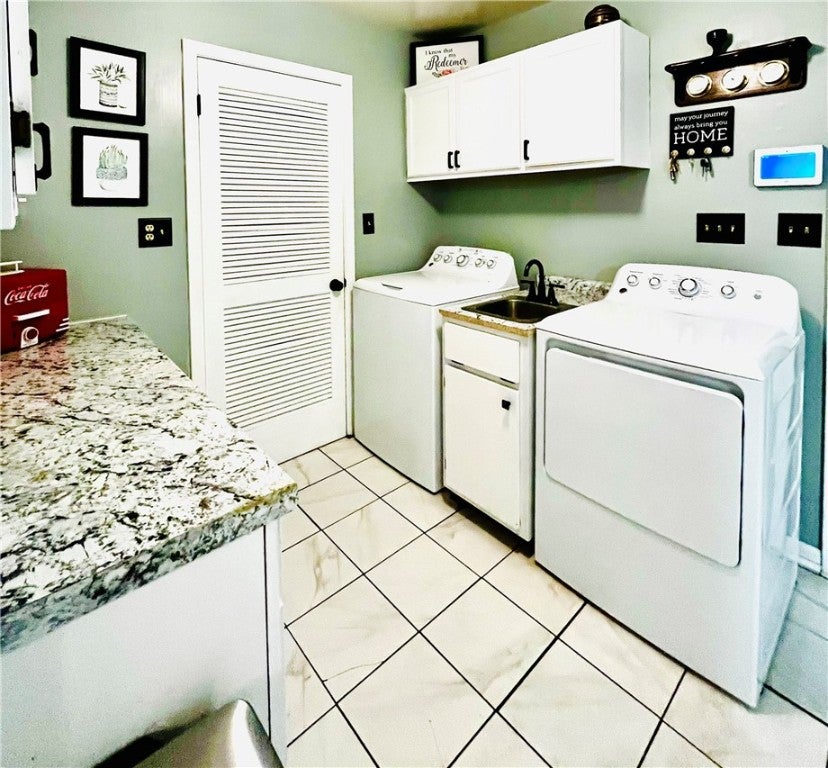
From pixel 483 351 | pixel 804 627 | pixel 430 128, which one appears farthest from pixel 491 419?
pixel 430 128

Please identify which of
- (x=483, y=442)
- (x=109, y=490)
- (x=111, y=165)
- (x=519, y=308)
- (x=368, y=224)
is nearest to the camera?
(x=109, y=490)

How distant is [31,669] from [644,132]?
2491 millimetres

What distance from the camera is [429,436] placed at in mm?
2508

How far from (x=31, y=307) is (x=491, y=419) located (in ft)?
5.28

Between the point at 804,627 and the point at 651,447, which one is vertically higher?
the point at 651,447

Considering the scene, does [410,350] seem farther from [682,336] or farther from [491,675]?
[491,675]

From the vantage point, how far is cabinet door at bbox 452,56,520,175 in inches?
96.0

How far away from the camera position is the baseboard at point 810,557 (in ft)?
6.56

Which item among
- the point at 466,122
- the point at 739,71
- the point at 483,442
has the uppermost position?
the point at 466,122

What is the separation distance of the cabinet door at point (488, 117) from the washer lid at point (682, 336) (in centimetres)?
95

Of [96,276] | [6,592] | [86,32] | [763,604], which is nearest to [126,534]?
[6,592]

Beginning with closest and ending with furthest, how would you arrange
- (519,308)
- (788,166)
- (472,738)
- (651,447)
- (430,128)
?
(472,738)
(651,447)
(788,166)
(519,308)
(430,128)

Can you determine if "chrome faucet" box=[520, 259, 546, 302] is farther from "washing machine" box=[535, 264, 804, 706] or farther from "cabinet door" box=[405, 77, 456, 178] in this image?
"cabinet door" box=[405, 77, 456, 178]

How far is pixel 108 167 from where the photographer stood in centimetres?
211
